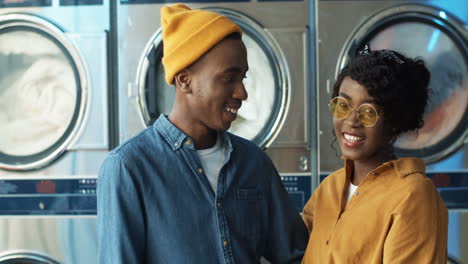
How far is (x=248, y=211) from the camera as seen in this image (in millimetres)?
1447

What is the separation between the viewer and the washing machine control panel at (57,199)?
9.21 ft

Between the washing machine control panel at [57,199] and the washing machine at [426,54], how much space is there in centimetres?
142

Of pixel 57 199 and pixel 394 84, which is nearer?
pixel 394 84

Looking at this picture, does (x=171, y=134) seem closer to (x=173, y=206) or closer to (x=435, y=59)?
(x=173, y=206)

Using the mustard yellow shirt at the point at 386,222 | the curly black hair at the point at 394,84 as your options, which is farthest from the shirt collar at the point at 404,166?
the curly black hair at the point at 394,84

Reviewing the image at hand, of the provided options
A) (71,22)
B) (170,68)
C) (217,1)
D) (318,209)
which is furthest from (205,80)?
(71,22)

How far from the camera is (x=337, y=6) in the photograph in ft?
9.08

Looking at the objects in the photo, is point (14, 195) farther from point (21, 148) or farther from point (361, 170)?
point (361, 170)

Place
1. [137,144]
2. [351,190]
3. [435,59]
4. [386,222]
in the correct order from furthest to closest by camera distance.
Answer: [435,59] → [351,190] → [137,144] → [386,222]

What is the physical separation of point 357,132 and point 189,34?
59 cm

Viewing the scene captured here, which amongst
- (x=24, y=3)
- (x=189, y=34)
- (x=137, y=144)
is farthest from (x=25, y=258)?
(x=189, y=34)

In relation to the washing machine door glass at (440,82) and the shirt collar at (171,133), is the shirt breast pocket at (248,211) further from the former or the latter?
the washing machine door glass at (440,82)

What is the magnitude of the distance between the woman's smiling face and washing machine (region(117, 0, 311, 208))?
132cm

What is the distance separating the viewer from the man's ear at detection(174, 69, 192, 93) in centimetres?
140
